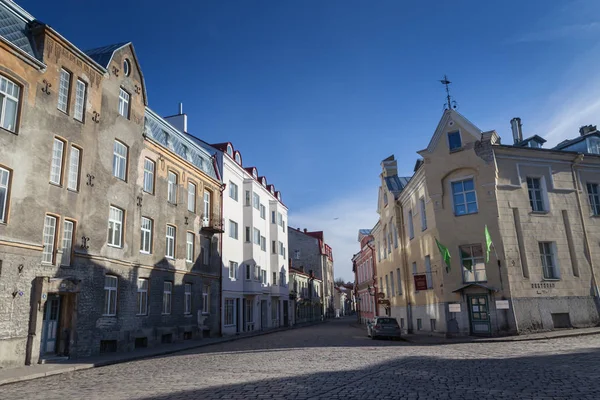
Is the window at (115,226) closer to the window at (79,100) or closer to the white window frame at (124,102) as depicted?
the window at (79,100)

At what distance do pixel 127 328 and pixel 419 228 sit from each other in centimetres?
1806

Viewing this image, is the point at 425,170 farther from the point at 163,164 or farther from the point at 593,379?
the point at 593,379

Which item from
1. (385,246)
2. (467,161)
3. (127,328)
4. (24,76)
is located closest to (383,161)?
(385,246)

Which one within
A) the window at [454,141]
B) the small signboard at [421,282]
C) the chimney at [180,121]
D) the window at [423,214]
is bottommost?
the small signboard at [421,282]

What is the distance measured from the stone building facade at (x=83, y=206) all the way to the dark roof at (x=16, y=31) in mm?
47

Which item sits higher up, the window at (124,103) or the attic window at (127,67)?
the attic window at (127,67)

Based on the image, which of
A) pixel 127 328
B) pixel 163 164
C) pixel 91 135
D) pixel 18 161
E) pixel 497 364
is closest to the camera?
pixel 497 364

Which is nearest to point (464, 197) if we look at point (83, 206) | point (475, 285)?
point (475, 285)

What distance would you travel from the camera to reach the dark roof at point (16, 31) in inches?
639

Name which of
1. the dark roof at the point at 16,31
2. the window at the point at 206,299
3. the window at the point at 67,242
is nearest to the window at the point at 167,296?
the window at the point at 206,299

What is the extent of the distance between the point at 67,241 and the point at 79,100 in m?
6.13

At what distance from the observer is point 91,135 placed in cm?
1969

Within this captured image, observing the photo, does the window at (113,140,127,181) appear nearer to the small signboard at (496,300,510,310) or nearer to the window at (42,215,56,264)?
the window at (42,215,56,264)

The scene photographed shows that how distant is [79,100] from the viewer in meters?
19.4
